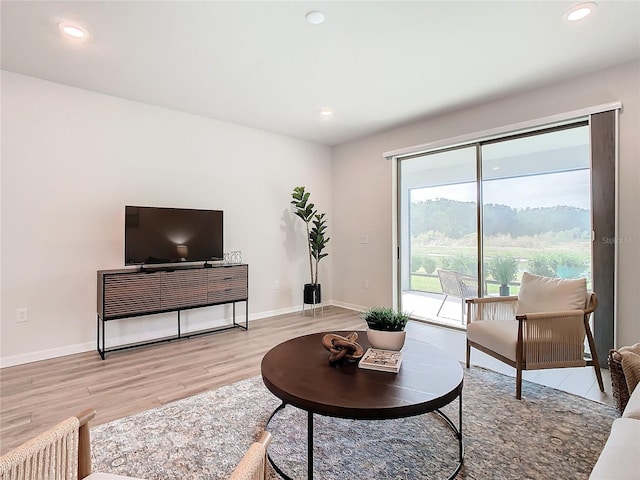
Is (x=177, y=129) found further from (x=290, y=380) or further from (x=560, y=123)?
(x=560, y=123)

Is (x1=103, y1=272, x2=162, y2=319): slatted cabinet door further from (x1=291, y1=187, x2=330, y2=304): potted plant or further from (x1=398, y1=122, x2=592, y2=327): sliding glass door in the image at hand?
(x1=398, y1=122, x2=592, y2=327): sliding glass door

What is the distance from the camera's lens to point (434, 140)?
4.25 m

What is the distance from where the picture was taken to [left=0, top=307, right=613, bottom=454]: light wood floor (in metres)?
2.21

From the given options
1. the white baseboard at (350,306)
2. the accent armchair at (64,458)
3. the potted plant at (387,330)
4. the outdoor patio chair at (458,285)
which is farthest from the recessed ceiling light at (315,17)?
the white baseboard at (350,306)

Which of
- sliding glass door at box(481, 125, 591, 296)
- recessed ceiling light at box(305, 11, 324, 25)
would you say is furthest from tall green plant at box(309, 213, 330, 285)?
recessed ceiling light at box(305, 11, 324, 25)

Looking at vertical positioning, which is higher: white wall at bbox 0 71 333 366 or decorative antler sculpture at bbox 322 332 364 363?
white wall at bbox 0 71 333 366

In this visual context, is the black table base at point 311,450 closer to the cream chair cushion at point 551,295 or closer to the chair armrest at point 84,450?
the chair armrest at point 84,450

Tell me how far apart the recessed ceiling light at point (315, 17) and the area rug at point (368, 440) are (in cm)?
267

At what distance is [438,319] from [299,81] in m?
3.41

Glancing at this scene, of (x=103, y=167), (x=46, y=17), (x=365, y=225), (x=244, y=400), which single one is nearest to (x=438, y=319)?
(x=365, y=225)

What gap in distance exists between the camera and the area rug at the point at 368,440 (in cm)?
163

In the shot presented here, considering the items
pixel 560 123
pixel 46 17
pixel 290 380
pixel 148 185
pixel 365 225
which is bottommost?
pixel 290 380

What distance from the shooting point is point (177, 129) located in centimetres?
397

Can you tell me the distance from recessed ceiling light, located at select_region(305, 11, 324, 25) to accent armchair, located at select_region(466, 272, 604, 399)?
2.50 m
